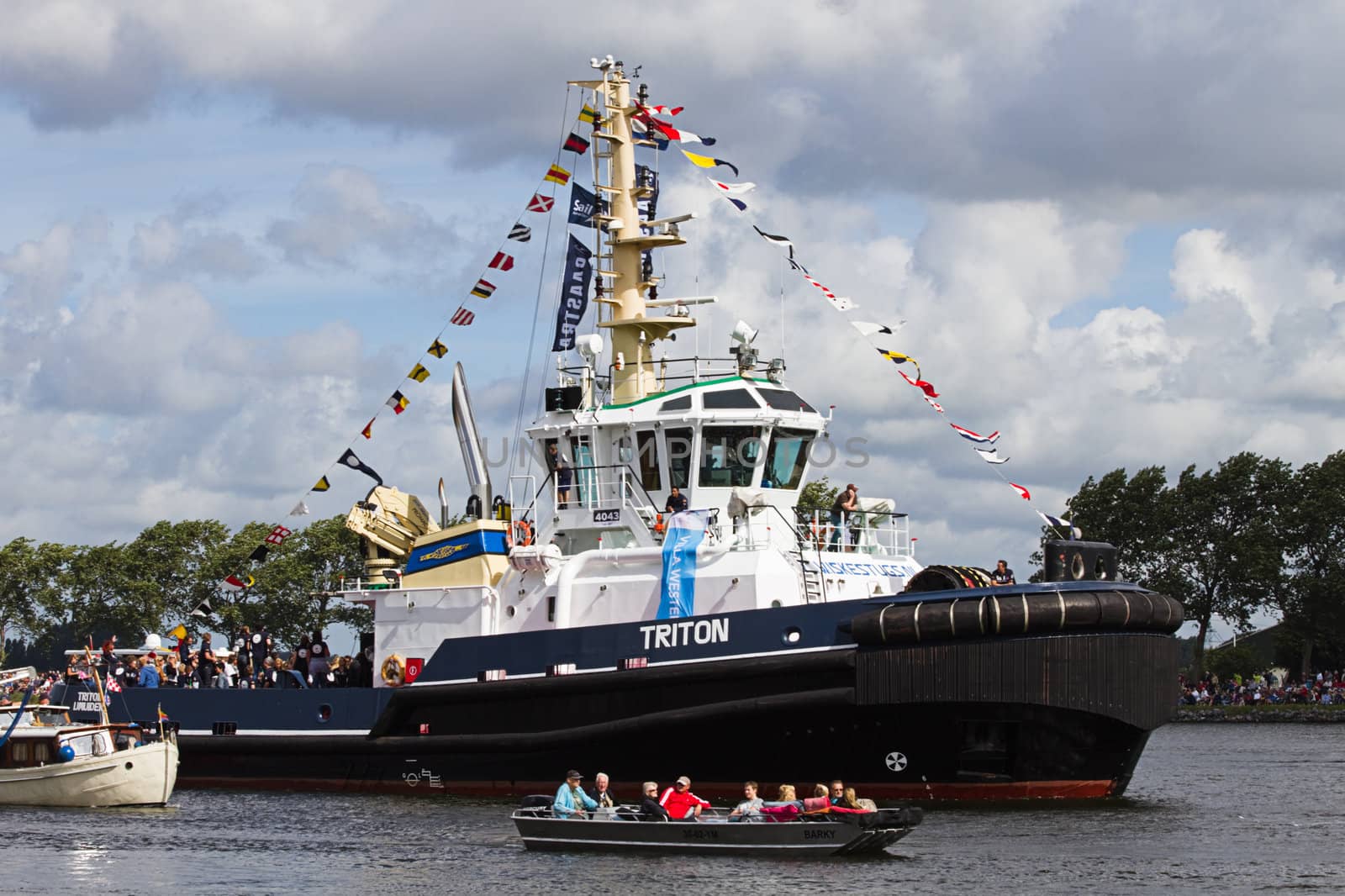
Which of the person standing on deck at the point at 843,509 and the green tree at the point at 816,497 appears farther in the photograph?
the green tree at the point at 816,497

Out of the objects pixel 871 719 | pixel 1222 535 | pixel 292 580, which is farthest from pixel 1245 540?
pixel 871 719

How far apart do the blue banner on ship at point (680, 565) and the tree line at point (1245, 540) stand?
1481 inches

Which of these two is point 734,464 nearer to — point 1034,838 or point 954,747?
point 954,747

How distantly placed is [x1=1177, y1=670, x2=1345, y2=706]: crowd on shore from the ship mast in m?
34.7

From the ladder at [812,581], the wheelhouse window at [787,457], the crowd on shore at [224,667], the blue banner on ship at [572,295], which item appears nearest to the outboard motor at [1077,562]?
the ladder at [812,581]

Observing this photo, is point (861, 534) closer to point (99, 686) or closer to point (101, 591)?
point (99, 686)

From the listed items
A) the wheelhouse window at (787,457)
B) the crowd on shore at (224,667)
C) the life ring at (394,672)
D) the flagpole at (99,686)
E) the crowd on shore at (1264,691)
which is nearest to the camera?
the wheelhouse window at (787,457)

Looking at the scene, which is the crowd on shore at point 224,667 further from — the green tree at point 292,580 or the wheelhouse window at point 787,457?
the green tree at point 292,580

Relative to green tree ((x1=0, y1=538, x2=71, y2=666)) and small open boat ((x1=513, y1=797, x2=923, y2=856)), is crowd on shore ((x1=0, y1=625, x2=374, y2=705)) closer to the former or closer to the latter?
small open boat ((x1=513, y1=797, x2=923, y2=856))

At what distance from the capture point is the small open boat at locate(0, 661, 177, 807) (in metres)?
27.6

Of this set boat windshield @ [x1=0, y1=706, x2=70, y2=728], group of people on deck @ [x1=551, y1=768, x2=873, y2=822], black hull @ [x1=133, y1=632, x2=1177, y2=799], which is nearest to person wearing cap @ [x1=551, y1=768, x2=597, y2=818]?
group of people on deck @ [x1=551, y1=768, x2=873, y2=822]

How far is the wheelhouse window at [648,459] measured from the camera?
88.4ft

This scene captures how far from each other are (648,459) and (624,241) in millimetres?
3740

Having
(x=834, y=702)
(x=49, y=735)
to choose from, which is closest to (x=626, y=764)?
(x=834, y=702)
